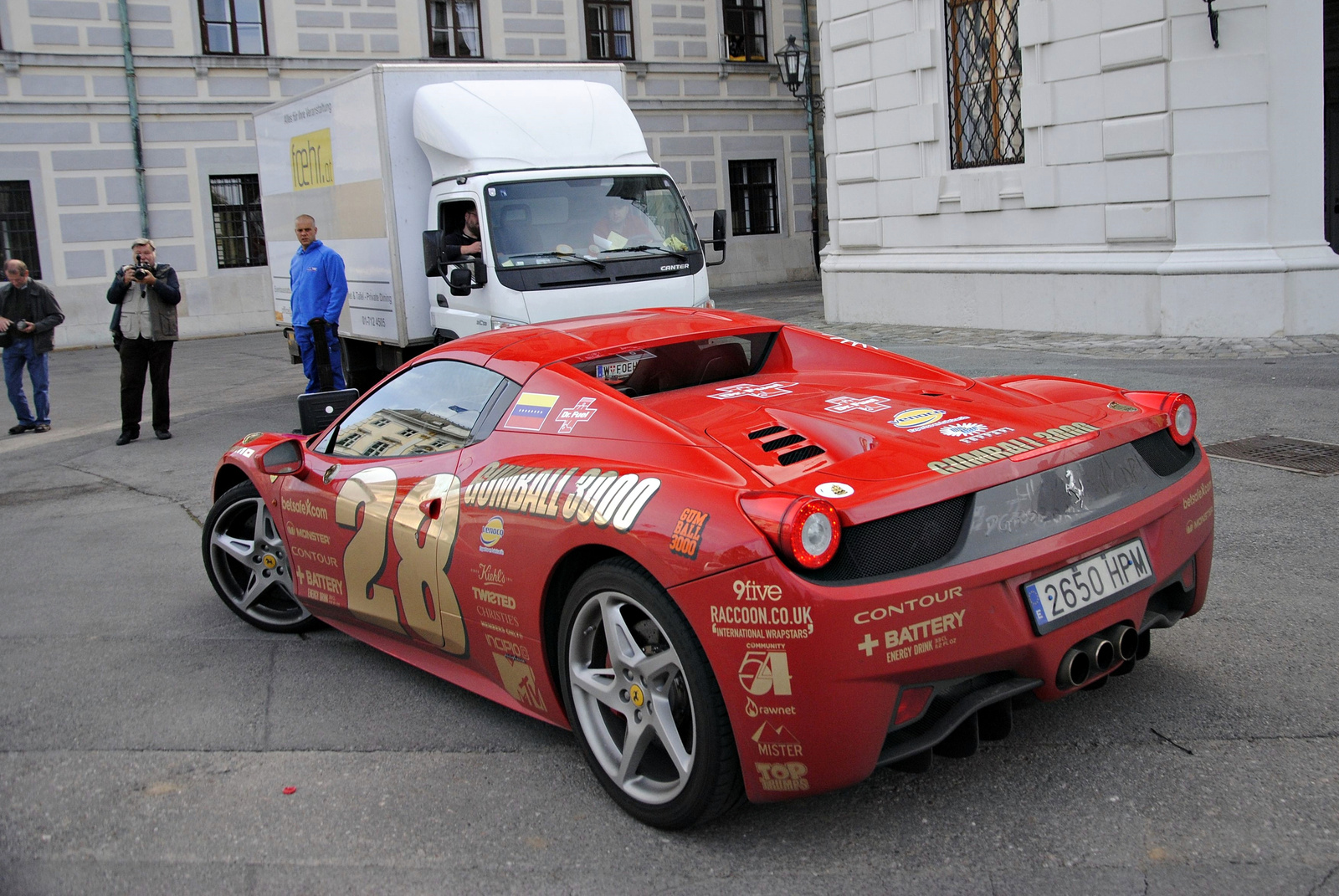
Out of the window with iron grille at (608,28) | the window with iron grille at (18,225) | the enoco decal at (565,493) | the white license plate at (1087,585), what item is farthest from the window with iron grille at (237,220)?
the white license plate at (1087,585)

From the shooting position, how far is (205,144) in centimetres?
2461

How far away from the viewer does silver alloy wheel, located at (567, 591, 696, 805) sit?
3.20 meters

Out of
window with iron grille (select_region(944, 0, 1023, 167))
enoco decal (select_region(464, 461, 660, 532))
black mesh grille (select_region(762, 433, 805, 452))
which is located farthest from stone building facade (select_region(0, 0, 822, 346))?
black mesh grille (select_region(762, 433, 805, 452))

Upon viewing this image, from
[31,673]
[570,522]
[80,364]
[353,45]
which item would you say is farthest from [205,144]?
[570,522]

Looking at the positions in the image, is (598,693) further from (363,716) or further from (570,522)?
(363,716)

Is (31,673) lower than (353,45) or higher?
lower

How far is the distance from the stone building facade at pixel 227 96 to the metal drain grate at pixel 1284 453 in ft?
70.4

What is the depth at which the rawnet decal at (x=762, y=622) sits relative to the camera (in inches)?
112

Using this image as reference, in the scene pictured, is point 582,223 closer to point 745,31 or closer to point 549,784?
point 549,784

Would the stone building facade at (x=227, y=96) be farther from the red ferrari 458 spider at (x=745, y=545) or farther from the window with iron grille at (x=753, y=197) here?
the red ferrari 458 spider at (x=745, y=545)

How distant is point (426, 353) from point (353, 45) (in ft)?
77.5

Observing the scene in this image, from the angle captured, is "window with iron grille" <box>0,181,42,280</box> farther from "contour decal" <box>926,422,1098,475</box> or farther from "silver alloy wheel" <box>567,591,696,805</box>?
"contour decal" <box>926,422,1098,475</box>

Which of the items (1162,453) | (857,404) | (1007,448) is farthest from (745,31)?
(1007,448)

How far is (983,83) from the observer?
15461mm
